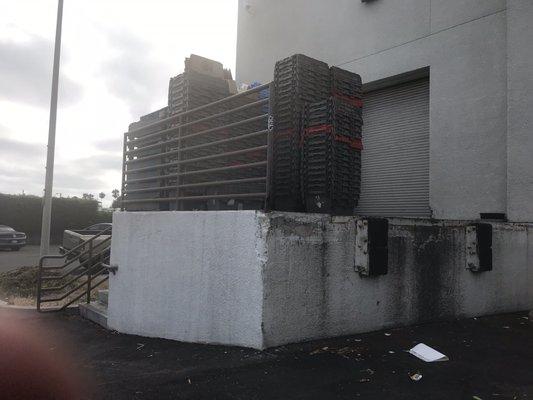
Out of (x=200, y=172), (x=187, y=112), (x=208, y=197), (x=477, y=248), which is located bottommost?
(x=477, y=248)

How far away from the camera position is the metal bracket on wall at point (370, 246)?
14.9 ft

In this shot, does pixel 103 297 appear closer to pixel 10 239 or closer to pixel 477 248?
pixel 477 248

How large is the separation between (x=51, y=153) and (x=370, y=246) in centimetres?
860

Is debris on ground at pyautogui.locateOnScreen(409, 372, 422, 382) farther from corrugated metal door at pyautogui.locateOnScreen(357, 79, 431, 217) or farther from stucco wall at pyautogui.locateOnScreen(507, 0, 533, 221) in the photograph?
corrugated metal door at pyautogui.locateOnScreen(357, 79, 431, 217)

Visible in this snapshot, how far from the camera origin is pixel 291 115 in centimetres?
505

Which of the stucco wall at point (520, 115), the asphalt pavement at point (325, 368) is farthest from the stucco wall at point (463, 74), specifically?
the asphalt pavement at point (325, 368)

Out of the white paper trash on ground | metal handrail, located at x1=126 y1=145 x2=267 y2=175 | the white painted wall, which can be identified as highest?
metal handrail, located at x1=126 y1=145 x2=267 y2=175

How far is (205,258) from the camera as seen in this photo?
15.5ft

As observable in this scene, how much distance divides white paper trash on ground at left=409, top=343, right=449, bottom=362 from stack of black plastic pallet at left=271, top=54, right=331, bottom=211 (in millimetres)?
1871

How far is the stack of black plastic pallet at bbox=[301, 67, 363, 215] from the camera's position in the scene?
4812 millimetres

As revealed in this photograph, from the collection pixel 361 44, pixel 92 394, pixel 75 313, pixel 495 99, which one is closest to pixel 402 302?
pixel 92 394

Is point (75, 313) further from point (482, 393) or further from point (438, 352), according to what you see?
point (482, 393)

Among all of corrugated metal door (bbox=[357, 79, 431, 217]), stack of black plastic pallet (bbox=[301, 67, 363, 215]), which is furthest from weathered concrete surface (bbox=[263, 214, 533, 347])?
corrugated metal door (bbox=[357, 79, 431, 217])

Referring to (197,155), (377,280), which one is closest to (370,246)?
(377,280)
